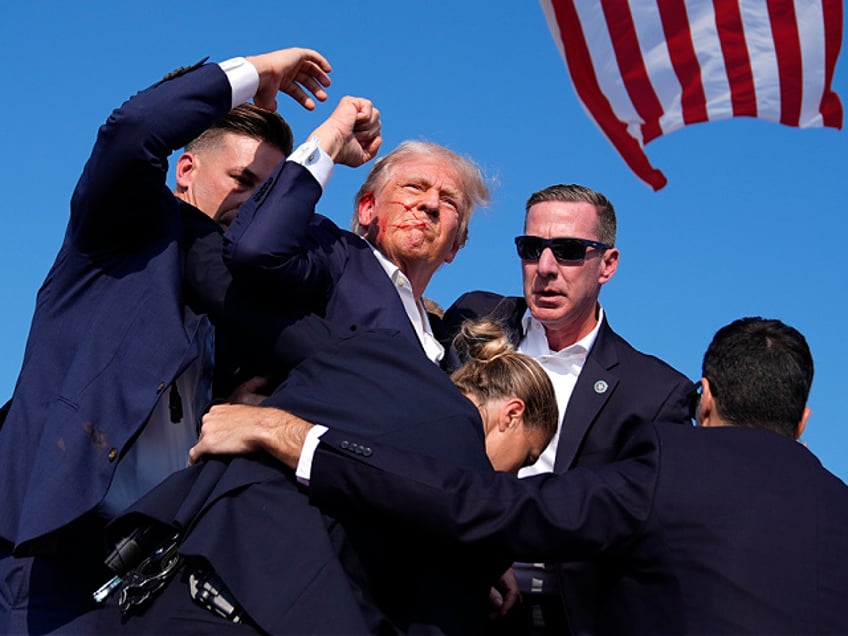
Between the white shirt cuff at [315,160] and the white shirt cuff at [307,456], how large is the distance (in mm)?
1250

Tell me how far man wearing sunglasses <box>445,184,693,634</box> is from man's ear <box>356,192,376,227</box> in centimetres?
72

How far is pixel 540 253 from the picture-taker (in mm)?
6191

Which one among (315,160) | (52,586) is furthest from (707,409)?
(52,586)

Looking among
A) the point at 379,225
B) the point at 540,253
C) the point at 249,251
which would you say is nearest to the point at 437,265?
the point at 379,225

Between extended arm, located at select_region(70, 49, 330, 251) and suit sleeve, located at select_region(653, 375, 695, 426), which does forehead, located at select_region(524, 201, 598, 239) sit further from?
extended arm, located at select_region(70, 49, 330, 251)

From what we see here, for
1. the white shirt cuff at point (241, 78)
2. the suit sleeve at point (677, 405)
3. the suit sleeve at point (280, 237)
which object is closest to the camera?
the suit sleeve at point (280, 237)

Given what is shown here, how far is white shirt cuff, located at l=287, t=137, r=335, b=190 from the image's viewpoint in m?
4.29

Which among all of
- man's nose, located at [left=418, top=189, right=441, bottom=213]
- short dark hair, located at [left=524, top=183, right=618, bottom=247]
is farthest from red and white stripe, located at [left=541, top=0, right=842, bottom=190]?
man's nose, located at [left=418, top=189, right=441, bottom=213]

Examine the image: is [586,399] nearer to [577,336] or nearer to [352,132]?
[577,336]

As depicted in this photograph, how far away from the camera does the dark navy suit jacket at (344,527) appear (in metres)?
3.13

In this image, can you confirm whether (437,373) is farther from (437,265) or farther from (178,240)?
(437,265)

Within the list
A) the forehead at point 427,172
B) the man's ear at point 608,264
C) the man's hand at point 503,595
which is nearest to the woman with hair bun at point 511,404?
the man's hand at point 503,595

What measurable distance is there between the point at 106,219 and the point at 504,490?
5.31 ft

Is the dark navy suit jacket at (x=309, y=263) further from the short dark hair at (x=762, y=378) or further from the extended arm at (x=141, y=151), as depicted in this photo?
the short dark hair at (x=762, y=378)
